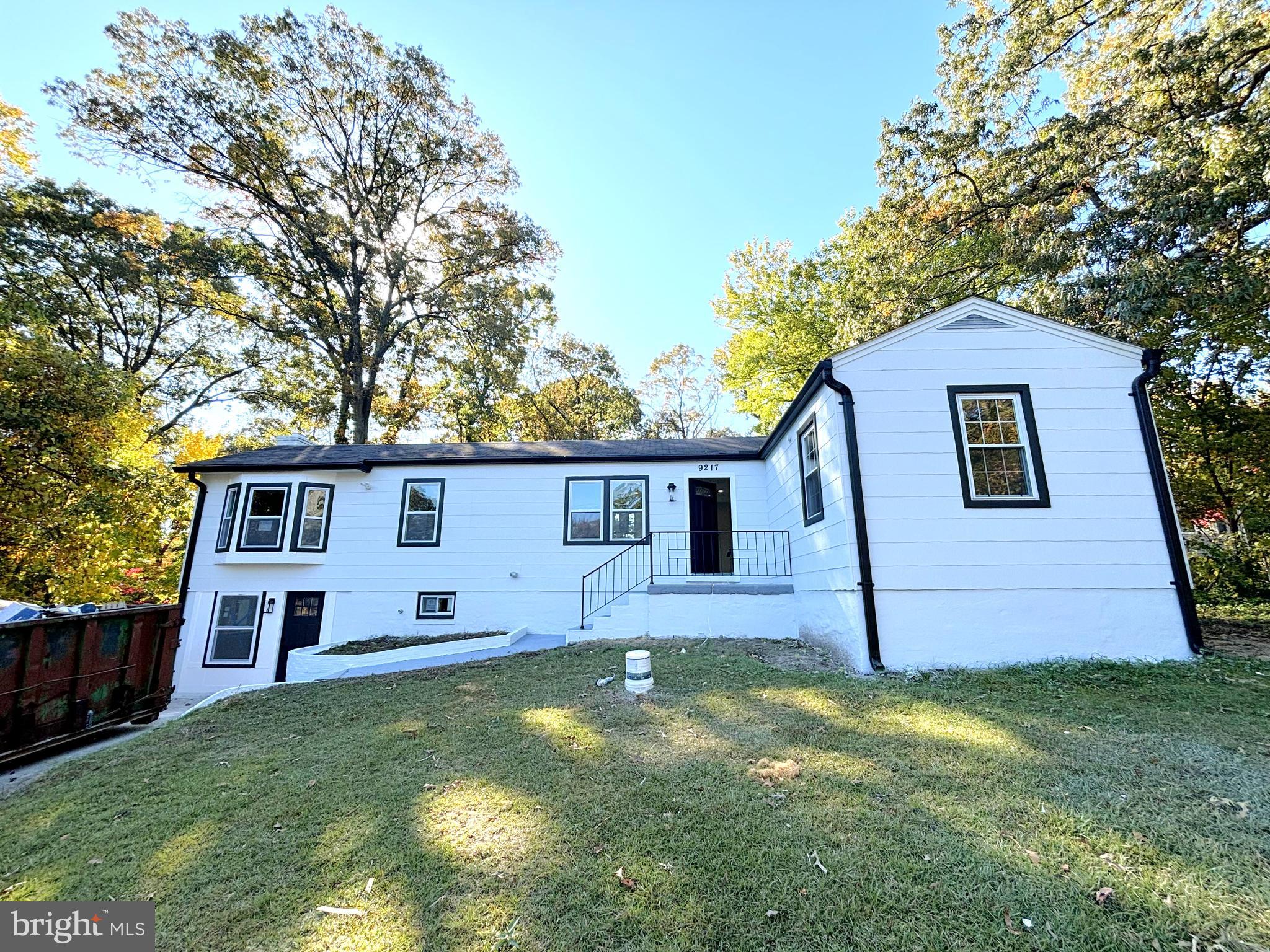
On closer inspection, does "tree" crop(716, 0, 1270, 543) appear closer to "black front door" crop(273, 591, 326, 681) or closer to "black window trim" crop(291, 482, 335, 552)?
"black window trim" crop(291, 482, 335, 552)

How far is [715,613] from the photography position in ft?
25.5

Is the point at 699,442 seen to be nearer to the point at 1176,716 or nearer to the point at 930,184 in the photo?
the point at 930,184

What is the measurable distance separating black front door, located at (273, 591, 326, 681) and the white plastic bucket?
760 cm

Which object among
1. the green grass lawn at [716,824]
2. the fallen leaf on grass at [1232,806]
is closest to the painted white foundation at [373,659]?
the green grass lawn at [716,824]

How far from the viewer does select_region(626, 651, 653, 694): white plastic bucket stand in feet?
16.8

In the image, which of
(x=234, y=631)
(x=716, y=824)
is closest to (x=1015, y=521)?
(x=716, y=824)

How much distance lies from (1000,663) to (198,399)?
2415 cm

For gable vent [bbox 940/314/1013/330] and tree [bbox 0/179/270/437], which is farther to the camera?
tree [bbox 0/179/270/437]

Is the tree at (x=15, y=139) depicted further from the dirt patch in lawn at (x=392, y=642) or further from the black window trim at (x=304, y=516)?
the dirt patch in lawn at (x=392, y=642)

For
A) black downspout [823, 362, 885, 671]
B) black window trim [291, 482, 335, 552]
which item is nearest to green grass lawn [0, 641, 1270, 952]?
black downspout [823, 362, 885, 671]

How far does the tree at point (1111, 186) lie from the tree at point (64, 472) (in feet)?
49.5

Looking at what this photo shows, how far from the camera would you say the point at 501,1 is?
9.64 meters

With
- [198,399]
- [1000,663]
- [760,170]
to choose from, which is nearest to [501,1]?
[760,170]

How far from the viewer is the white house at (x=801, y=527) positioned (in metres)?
5.44
